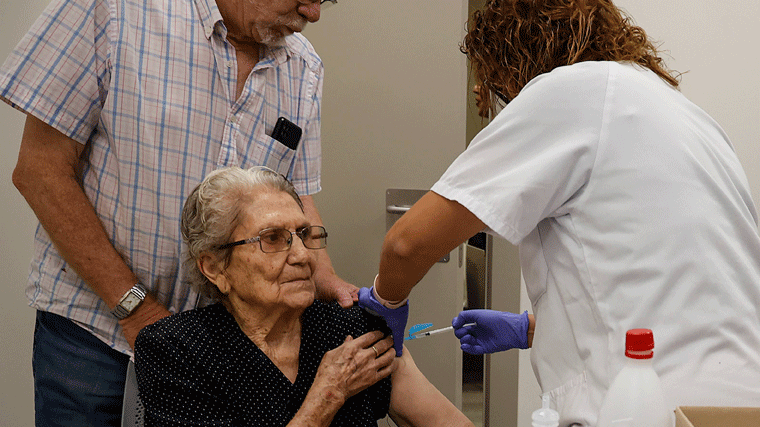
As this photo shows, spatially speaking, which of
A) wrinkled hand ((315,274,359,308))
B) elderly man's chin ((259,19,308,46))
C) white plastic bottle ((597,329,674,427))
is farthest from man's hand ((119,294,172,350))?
→ white plastic bottle ((597,329,674,427))

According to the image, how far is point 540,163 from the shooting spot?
109cm

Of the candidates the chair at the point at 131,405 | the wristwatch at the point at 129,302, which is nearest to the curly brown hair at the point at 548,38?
the wristwatch at the point at 129,302

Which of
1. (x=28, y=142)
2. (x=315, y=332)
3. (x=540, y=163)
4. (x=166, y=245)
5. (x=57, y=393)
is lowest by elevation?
(x=57, y=393)

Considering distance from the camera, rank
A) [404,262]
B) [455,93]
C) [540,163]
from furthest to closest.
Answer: [455,93], [404,262], [540,163]

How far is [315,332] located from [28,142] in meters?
0.79

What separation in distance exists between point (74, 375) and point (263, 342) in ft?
1.57

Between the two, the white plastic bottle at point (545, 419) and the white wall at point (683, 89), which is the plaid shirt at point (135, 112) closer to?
the white wall at point (683, 89)

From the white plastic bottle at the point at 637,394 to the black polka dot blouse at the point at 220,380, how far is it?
2.51 ft

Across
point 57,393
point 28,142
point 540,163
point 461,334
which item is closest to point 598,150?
point 540,163

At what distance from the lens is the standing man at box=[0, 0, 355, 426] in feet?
5.04

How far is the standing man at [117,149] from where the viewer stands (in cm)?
154

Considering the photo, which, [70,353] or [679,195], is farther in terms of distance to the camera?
[70,353]

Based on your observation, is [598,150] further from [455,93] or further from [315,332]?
[455,93]

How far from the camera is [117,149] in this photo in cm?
160
